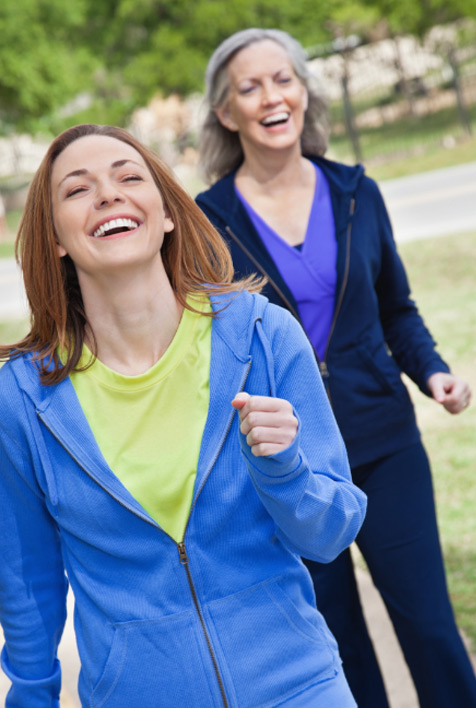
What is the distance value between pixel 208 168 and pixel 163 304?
4.69 feet

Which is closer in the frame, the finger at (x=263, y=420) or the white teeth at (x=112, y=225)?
the finger at (x=263, y=420)

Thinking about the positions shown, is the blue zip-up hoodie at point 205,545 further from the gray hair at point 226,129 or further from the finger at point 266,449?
the gray hair at point 226,129

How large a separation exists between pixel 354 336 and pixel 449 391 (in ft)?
1.22

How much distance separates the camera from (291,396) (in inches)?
73.9

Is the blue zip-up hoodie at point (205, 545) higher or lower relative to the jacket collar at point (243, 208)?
lower

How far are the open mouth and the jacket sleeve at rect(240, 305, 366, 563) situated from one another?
126cm

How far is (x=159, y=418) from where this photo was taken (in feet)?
6.28

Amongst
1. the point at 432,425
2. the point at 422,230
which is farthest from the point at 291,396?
the point at 422,230

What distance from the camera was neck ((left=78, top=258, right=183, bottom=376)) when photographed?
1.98 meters

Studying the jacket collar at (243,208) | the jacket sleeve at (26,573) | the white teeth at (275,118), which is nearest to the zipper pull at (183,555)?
the jacket sleeve at (26,573)

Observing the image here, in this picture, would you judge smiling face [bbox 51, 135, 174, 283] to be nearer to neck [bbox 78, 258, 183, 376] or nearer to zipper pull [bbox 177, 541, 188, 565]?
neck [bbox 78, 258, 183, 376]

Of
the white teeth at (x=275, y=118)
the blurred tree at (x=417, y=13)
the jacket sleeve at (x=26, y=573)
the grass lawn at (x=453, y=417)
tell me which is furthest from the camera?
the blurred tree at (x=417, y=13)

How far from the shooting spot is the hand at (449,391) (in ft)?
9.76

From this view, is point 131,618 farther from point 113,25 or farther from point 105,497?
point 113,25
